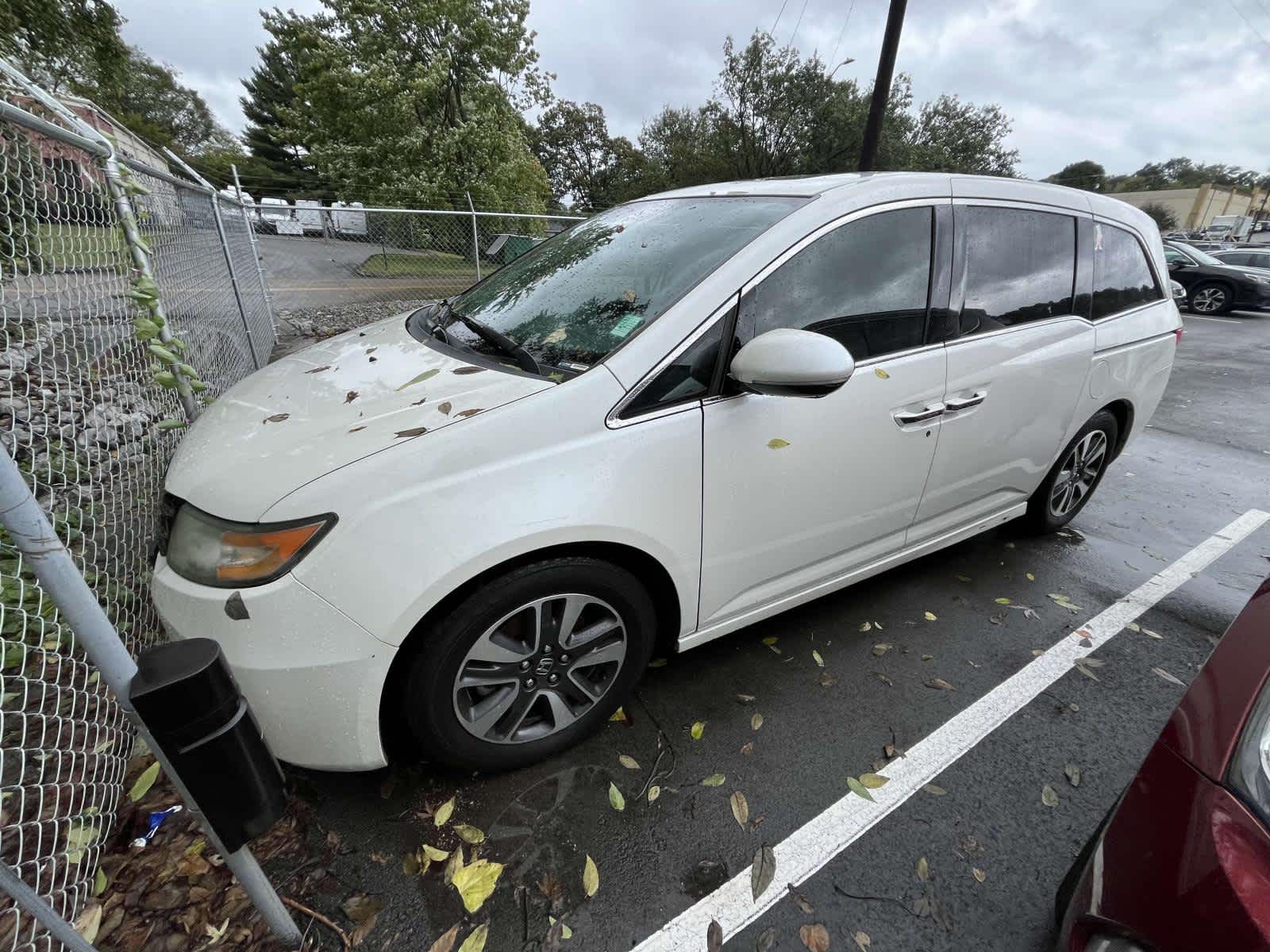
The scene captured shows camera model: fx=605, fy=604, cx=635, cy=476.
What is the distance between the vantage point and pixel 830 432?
2021 mm

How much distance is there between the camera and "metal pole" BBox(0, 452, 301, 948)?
0.88 m

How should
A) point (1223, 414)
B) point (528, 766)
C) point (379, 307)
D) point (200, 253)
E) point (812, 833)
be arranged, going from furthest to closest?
1. point (379, 307)
2. point (1223, 414)
3. point (200, 253)
4. point (528, 766)
5. point (812, 833)

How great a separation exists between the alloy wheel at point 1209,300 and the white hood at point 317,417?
62.6ft

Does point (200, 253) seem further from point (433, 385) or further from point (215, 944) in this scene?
point (215, 944)

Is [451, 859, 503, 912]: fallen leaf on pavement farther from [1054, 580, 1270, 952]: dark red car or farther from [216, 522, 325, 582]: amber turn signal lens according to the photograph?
[1054, 580, 1270, 952]: dark red car

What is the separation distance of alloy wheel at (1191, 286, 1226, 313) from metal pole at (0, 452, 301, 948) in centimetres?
2004

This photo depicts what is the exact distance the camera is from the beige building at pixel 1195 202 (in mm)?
65188

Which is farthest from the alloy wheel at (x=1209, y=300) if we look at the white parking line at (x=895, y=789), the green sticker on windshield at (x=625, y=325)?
the green sticker on windshield at (x=625, y=325)

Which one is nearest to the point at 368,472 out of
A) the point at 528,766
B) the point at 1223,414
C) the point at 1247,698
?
the point at 528,766

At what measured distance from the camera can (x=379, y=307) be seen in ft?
27.1

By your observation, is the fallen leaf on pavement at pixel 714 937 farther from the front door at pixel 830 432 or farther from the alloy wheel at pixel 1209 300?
the alloy wheel at pixel 1209 300

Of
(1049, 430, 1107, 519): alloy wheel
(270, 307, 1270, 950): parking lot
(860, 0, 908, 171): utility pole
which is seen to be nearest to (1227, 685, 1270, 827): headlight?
(270, 307, 1270, 950): parking lot

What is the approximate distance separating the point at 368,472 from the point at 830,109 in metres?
28.7

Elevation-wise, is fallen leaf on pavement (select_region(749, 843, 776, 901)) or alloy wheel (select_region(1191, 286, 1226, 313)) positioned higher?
alloy wheel (select_region(1191, 286, 1226, 313))
